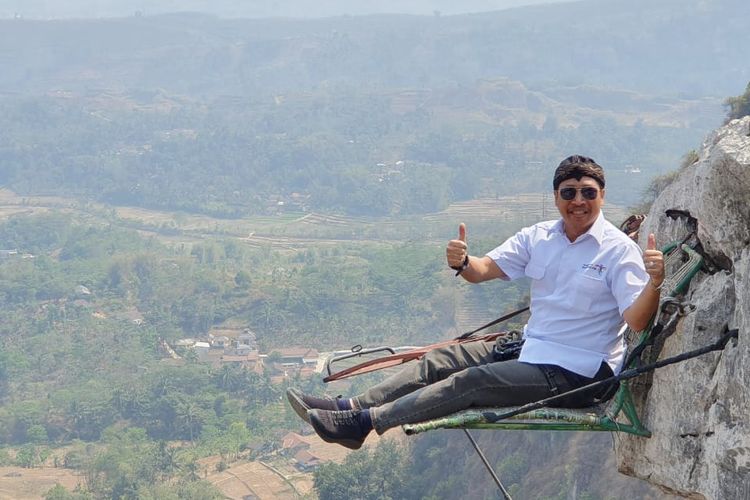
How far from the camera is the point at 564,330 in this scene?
482 cm

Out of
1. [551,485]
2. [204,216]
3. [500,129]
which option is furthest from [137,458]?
[500,129]

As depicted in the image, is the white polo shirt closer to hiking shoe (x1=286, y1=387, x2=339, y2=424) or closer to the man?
the man

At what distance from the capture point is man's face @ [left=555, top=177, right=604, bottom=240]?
485 cm

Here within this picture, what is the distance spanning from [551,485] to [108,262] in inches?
3015

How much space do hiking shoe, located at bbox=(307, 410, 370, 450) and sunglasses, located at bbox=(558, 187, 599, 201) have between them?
132 cm

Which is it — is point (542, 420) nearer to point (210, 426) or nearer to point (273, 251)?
point (210, 426)

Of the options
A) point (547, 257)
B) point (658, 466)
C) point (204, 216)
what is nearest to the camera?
point (658, 466)

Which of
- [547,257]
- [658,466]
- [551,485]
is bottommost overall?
[551,485]

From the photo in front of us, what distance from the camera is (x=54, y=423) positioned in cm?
5597

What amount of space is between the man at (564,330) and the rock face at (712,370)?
26 centimetres

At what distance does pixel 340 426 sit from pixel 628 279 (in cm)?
142

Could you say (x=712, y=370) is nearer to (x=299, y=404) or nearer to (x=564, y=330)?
(x=564, y=330)

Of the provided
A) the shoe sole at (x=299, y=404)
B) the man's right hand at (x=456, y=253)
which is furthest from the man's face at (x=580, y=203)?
the shoe sole at (x=299, y=404)

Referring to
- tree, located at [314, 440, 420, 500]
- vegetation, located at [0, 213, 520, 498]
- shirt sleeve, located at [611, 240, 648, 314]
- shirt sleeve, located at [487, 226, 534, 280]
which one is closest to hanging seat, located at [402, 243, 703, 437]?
shirt sleeve, located at [611, 240, 648, 314]
